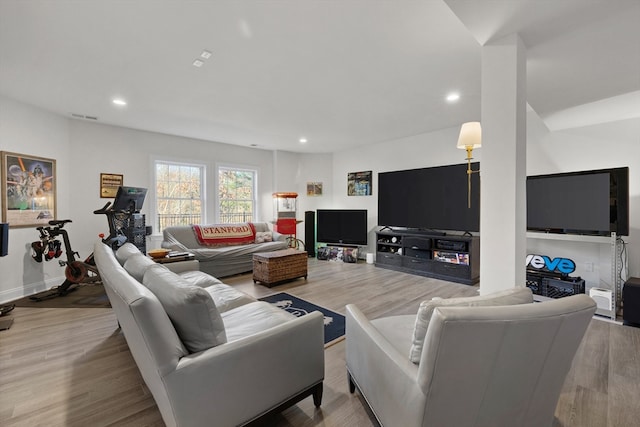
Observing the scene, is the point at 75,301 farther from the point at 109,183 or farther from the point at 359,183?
the point at 359,183

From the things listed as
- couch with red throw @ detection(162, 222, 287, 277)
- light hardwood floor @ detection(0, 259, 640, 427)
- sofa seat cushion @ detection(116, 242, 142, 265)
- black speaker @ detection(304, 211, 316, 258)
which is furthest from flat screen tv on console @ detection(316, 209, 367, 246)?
sofa seat cushion @ detection(116, 242, 142, 265)

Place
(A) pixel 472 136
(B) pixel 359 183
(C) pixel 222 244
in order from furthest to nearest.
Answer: (B) pixel 359 183 < (C) pixel 222 244 < (A) pixel 472 136

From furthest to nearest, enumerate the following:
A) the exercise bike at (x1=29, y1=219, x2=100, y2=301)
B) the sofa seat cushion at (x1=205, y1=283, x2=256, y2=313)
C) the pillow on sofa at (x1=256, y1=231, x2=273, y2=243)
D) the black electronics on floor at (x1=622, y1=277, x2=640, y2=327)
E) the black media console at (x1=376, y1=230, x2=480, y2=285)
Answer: the pillow on sofa at (x1=256, y1=231, x2=273, y2=243) → the black media console at (x1=376, y1=230, x2=480, y2=285) → the exercise bike at (x1=29, y1=219, x2=100, y2=301) → the black electronics on floor at (x1=622, y1=277, x2=640, y2=327) → the sofa seat cushion at (x1=205, y1=283, x2=256, y2=313)

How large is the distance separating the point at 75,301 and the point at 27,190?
1.72 m

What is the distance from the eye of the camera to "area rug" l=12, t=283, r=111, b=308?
346 centimetres

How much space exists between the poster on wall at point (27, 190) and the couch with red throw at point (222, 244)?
1590mm

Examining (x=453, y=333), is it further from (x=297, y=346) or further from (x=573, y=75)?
(x=573, y=75)

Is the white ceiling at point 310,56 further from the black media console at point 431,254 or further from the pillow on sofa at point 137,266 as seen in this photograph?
the black media console at point 431,254

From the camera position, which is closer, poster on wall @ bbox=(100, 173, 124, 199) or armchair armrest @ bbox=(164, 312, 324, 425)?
armchair armrest @ bbox=(164, 312, 324, 425)

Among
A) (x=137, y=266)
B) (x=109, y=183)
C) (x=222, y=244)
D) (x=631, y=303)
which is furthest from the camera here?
(x=222, y=244)

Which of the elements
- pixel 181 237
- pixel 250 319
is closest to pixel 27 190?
pixel 181 237

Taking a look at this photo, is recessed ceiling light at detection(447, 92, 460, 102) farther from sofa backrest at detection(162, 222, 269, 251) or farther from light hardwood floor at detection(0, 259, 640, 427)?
sofa backrest at detection(162, 222, 269, 251)

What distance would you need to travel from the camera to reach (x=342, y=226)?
6.46 m

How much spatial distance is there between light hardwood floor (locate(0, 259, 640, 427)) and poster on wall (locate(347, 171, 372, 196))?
11.6 feet
